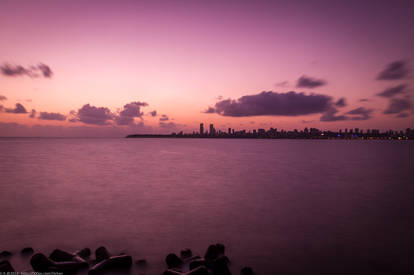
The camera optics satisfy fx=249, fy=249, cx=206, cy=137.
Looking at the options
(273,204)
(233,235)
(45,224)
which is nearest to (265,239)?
(233,235)

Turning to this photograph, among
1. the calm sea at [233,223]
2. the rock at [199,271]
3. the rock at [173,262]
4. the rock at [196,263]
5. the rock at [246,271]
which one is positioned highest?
the rock at [199,271]

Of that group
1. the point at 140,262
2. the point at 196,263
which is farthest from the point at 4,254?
the point at 196,263

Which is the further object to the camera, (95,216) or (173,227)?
(95,216)

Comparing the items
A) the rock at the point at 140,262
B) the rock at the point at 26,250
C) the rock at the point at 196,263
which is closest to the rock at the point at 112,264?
the rock at the point at 140,262

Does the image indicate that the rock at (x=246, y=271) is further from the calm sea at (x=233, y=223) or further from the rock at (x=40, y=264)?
the rock at (x=40, y=264)

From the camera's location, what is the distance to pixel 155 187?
1778 centimetres

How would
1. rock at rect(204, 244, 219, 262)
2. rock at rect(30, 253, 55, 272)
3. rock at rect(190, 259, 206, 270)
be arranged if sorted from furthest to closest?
rock at rect(204, 244, 219, 262)
rock at rect(190, 259, 206, 270)
rock at rect(30, 253, 55, 272)

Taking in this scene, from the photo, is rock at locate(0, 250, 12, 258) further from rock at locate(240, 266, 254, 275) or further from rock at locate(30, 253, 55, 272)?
rock at locate(240, 266, 254, 275)

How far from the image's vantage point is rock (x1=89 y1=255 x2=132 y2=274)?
5.61 m

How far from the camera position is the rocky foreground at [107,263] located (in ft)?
17.9

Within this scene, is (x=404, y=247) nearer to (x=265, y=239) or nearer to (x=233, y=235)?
(x=265, y=239)

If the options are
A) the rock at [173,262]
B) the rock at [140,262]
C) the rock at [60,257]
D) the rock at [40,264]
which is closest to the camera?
the rock at [40,264]

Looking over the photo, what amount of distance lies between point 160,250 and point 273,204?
290 inches

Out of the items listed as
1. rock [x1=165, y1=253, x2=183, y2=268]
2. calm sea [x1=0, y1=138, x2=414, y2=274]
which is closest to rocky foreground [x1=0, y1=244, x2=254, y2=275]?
rock [x1=165, y1=253, x2=183, y2=268]
